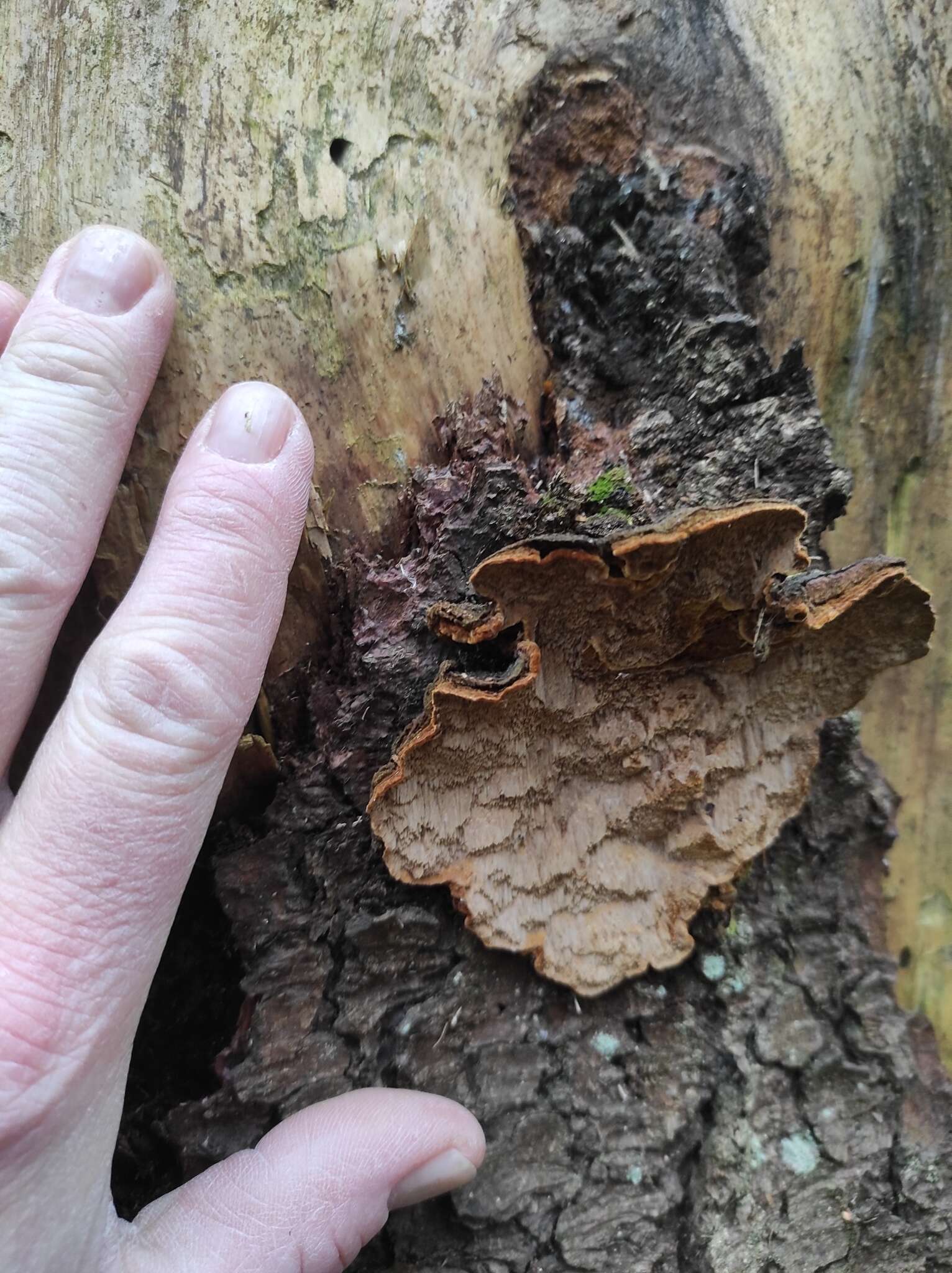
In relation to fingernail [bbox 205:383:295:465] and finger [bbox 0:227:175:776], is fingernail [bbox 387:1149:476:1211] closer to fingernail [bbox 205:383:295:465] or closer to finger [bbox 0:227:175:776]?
finger [bbox 0:227:175:776]

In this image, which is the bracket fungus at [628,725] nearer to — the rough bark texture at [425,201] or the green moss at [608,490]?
the green moss at [608,490]

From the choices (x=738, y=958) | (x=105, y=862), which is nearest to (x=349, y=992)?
(x=105, y=862)

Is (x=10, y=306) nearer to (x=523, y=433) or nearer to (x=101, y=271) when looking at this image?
(x=101, y=271)

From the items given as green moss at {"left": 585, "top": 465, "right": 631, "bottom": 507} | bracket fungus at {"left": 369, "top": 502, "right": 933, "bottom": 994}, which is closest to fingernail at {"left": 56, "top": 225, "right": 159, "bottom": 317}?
bracket fungus at {"left": 369, "top": 502, "right": 933, "bottom": 994}

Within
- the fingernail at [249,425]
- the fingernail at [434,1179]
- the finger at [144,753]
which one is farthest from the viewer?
the fingernail at [434,1179]

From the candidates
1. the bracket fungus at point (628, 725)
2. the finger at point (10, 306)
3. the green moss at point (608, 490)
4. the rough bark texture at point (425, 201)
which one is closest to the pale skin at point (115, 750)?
the finger at point (10, 306)
